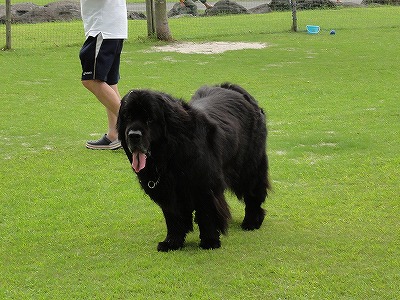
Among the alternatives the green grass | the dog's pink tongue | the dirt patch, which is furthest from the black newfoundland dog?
the dirt patch

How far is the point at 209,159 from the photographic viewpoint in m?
5.59

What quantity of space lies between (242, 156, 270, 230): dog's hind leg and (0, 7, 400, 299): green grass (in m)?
0.09

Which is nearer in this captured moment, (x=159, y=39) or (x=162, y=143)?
(x=162, y=143)

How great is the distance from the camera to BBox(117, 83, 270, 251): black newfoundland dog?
5266mm

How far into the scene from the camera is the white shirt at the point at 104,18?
28.8ft

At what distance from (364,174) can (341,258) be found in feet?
8.08

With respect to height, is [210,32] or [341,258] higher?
[210,32]

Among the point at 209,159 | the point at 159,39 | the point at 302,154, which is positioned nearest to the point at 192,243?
the point at 209,159

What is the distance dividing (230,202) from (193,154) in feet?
5.61

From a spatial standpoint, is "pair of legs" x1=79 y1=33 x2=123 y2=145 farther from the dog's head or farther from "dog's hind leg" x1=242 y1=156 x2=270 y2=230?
the dog's head

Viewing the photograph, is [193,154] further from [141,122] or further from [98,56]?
[98,56]

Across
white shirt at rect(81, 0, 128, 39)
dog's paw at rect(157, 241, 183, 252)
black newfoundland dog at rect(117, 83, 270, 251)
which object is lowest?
dog's paw at rect(157, 241, 183, 252)

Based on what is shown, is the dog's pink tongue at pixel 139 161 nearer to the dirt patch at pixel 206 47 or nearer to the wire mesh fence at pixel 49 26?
the dirt patch at pixel 206 47

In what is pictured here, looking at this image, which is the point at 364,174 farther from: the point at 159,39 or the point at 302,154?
the point at 159,39
